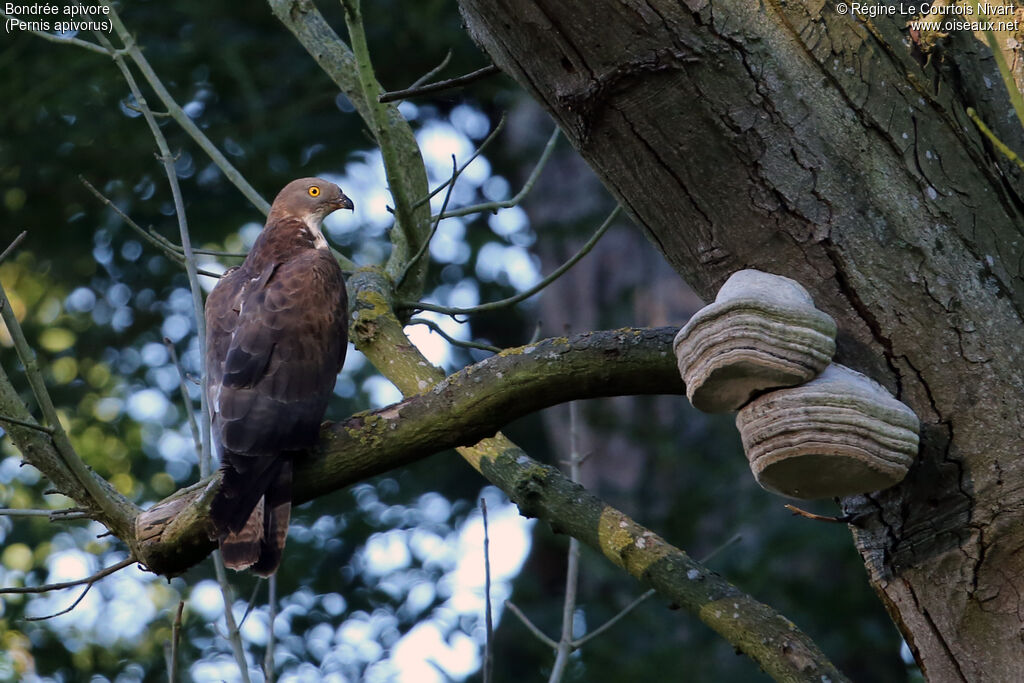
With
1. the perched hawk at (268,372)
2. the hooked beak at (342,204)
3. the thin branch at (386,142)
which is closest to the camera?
the perched hawk at (268,372)

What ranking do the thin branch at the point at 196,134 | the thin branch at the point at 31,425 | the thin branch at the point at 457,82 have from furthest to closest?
the thin branch at the point at 196,134 → the thin branch at the point at 31,425 → the thin branch at the point at 457,82

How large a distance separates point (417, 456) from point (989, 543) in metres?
1.00

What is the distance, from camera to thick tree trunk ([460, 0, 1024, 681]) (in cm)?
162

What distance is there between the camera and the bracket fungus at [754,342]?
1571mm

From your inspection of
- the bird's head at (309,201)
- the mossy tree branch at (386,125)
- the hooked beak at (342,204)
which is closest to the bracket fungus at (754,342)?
the mossy tree branch at (386,125)

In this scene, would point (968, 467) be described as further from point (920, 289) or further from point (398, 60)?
point (398, 60)

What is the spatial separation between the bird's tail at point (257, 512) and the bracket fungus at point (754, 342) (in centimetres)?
130

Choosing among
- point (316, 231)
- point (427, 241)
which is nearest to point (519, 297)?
point (427, 241)

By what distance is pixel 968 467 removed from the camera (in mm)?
1656

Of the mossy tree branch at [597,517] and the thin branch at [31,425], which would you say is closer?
the mossy tree branch at [597,517]

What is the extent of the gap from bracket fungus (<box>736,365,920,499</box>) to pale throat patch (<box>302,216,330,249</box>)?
254 centimetres

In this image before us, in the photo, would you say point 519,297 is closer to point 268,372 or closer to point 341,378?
point 268,372

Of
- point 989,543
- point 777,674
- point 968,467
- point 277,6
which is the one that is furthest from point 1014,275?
point 277,6

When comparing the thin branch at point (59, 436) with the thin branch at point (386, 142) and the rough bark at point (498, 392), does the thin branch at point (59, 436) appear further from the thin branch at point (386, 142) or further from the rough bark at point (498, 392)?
the thin branch at point (386, 142)
